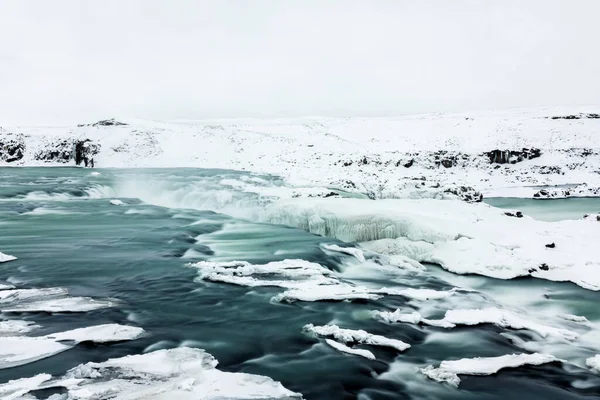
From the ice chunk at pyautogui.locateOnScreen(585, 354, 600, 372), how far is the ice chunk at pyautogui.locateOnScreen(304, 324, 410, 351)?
89.5 inches

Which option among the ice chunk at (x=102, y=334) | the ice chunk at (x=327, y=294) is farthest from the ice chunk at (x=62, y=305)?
the ice chunk at (x=327, y=294)

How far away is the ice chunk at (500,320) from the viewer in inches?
271

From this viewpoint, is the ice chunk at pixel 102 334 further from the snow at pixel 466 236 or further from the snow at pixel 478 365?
the snow at pixel 466 236

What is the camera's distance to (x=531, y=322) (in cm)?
728

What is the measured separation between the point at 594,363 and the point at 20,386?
666 centimetres

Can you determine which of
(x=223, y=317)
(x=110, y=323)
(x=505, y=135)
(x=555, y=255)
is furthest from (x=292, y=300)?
(x=505, y=135)

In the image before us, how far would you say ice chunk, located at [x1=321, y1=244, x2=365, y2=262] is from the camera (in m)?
11.1

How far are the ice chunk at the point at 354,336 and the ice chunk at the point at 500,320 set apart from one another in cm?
149

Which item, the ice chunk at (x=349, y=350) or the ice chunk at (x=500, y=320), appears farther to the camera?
the ice chunk at (x=500, y=320)

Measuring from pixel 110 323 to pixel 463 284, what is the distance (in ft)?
23.1

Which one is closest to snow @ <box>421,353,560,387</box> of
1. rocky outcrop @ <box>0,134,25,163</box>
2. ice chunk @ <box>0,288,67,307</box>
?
ice chunk @ <box>0,288,67,307</box>

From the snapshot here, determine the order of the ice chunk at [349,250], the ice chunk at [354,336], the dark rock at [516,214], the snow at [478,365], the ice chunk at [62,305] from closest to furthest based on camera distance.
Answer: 1. the snow at [478,365]
2. the ice chunk at [354,336]
3. the ice chunk at [62,305]
4. the ice chunk at [349,250]
5. the dark rock at [516,214]

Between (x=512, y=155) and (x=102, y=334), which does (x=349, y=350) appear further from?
(x=512, y=155)

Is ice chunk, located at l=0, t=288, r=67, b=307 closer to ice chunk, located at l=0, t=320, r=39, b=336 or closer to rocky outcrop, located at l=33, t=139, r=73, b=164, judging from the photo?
ice chunk, located at l=0, t=320, r=39, b=336
